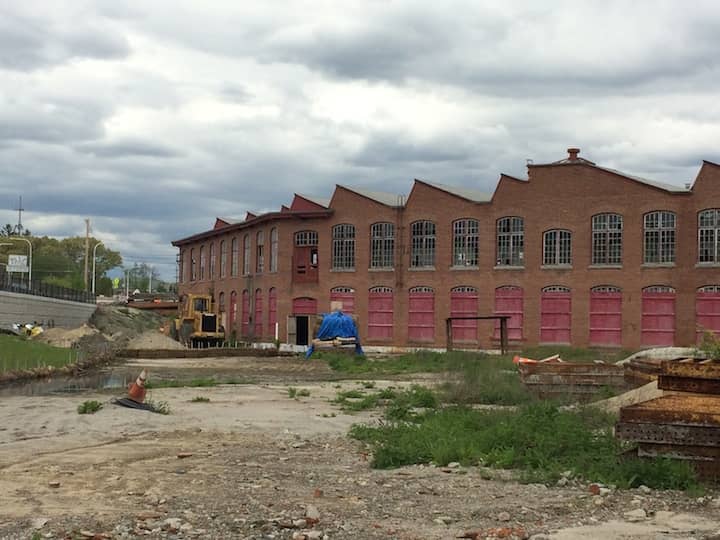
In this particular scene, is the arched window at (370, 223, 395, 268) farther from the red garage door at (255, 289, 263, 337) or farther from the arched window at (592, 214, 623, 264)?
the arched window at (592, 214, 623, 264)

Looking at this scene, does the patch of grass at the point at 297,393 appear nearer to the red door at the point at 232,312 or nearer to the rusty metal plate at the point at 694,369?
the rusty metal plate at the point at 694,369

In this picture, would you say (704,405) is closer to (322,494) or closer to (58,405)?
(322,494)

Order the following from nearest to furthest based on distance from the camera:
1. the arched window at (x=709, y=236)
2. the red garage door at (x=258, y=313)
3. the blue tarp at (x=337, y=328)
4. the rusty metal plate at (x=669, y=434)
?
1. the rusty metal plate at (x=669, y=434)
2. the arched window at (x=709, y=236)
3. the blue tarp at (x=337, y=328)
4. the red garage door at (x=258, y=313)

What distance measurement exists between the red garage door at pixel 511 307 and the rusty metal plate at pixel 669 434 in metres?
39.1

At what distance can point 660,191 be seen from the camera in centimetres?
4519

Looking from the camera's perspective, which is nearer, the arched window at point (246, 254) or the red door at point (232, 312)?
the arched window at point (246, 254)

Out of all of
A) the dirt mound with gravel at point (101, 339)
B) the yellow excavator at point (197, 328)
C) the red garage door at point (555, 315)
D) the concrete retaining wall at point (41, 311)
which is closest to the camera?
the dirt mound with gravel at point (101, 339)

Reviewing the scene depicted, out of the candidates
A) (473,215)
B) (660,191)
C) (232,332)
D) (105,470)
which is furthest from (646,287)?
(105,470)

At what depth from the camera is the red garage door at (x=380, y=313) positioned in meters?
52.6

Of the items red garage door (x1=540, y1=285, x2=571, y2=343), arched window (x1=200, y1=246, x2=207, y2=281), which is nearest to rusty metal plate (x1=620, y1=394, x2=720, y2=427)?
red garage door (x1=540, y1=285, x2=571, y2=343)

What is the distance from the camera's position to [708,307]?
44219mm

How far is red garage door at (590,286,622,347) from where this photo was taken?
4631cm

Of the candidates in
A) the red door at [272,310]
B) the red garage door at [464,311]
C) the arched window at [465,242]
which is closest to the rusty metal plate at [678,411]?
the red garage door at [464,311]

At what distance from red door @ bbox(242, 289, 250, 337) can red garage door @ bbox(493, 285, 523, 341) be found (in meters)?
19.3
